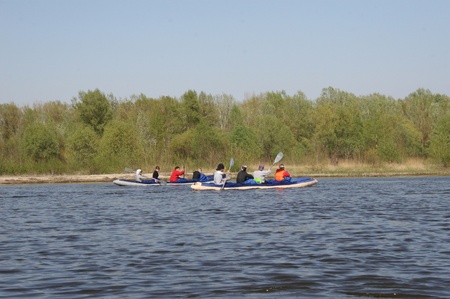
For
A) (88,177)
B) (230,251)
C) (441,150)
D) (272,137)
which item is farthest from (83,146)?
(230,251)

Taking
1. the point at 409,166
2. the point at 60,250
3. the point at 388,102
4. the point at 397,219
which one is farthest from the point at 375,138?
the point at 60,250

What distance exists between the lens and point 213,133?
56812 mm

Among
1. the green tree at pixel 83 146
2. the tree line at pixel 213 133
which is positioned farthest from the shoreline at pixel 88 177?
the green tree at pixel 83 146

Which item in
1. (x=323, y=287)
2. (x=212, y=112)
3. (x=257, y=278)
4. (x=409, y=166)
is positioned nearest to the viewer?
(x=323, y=287)

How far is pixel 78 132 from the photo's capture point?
54375 mm

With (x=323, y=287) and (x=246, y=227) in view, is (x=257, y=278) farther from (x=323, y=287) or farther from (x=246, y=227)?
(x=246, y=227)

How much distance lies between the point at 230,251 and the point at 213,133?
45.5 m

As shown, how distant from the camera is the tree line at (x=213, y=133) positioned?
5172 cm

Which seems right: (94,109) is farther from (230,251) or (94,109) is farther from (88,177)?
(230,251)

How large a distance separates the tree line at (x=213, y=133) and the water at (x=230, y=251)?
3012 cm

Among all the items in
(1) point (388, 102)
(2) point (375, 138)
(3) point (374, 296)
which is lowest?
(3) point (374, 296)

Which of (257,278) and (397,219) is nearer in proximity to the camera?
(257,278)

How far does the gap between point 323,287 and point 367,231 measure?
5889mm

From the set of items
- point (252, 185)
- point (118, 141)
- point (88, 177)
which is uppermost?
point (118, 141)
